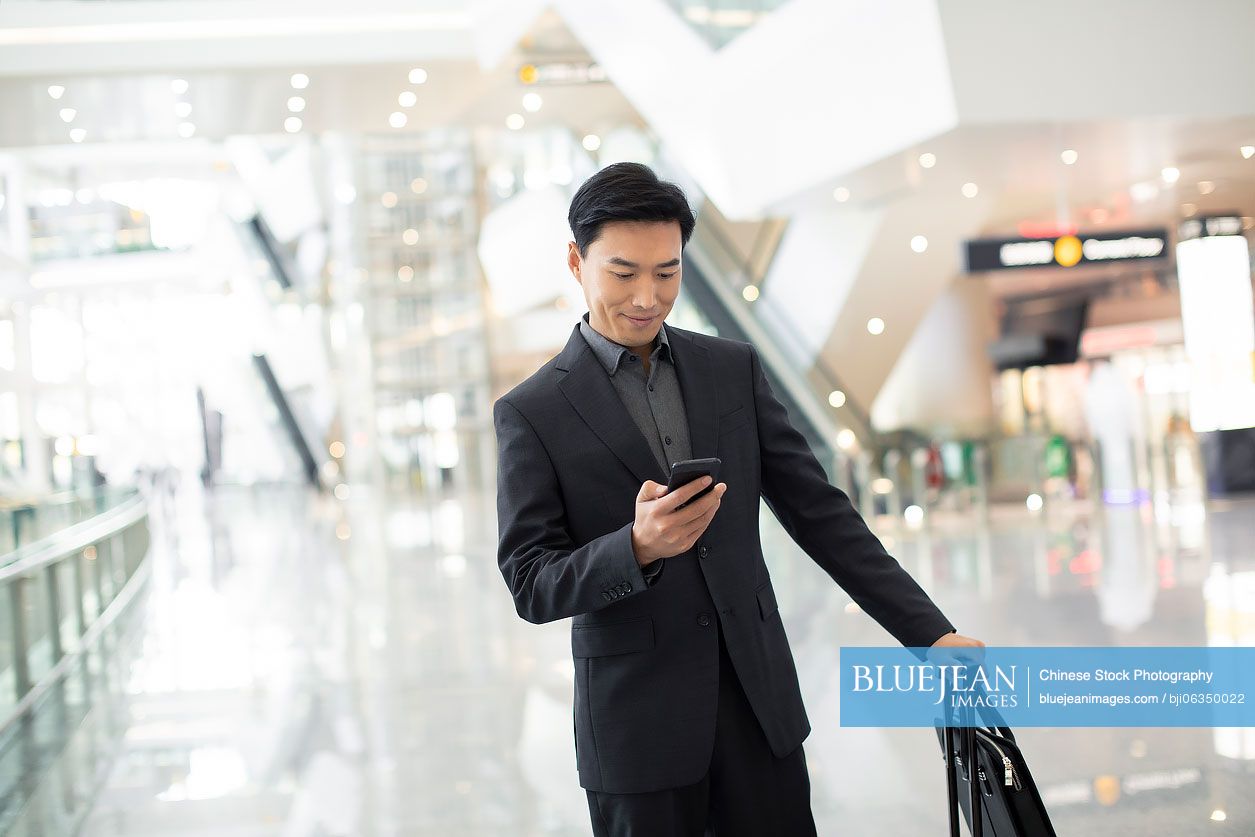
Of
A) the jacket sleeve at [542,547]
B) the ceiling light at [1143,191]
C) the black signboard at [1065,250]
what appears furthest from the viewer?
the ceiling light at [1143,191]

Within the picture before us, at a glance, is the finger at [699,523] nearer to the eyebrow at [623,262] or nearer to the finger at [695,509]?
the finger at [695,509]

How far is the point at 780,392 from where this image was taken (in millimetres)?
15492

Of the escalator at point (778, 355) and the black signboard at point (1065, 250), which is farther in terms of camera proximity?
the escalator at point (778, 355)

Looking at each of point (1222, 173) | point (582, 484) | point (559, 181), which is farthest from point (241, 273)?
point (582, 484)

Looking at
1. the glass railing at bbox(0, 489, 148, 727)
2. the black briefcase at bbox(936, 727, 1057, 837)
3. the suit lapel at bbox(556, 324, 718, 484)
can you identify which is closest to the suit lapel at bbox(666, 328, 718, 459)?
the suit lapel at bbox(556, 324, 718, 484)

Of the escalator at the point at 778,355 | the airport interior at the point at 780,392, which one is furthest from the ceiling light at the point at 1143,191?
the escalator at the point at 778,355

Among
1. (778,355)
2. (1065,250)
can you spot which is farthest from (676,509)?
(778,355)

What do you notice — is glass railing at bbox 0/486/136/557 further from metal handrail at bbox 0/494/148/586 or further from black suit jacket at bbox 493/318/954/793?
black suit jacket at bbox 493/318/954/793

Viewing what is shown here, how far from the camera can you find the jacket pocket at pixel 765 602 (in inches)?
84.6

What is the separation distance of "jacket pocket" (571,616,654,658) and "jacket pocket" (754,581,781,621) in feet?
0.74

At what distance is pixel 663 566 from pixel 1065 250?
41.0 feet

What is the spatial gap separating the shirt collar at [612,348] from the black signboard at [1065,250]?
11.4m

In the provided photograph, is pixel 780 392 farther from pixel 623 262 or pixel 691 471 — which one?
pixel 691 471

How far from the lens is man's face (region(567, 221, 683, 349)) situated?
2.03 m
